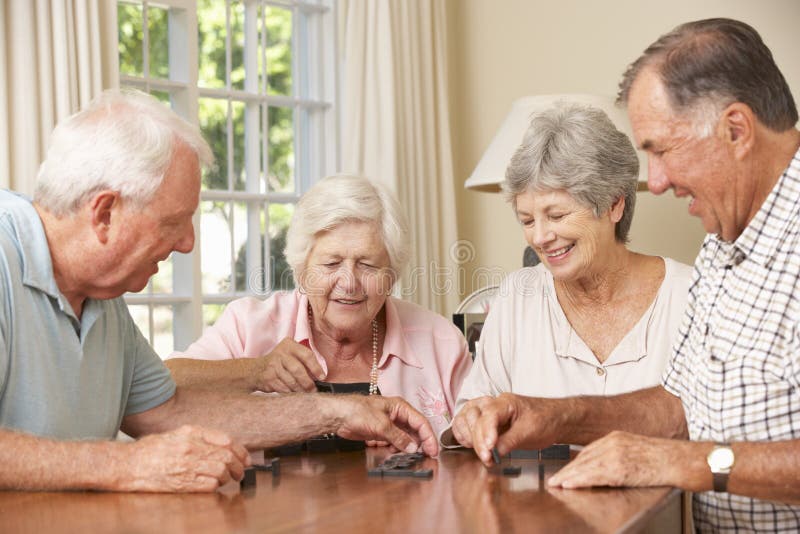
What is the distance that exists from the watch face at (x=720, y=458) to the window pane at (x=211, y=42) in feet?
11.5

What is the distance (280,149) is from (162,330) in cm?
112

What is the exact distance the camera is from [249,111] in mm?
4883

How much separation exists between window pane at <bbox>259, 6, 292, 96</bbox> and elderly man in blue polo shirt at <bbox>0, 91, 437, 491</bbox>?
2.94 meters

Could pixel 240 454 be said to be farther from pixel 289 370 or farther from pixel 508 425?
pixel 289 370

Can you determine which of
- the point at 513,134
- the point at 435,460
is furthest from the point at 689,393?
the point at 513,134

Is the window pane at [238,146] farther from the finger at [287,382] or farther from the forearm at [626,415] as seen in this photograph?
the forearm at [626,415]

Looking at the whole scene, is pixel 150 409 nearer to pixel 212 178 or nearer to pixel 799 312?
pixel 799 312

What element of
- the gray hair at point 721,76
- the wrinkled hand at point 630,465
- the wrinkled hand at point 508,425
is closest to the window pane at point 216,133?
the wrinkled hand at point 508,425

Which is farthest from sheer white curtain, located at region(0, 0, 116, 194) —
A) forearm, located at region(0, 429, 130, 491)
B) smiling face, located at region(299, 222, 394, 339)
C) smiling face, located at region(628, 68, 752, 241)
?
smiling face, located at region(628, 68, 752, 241)

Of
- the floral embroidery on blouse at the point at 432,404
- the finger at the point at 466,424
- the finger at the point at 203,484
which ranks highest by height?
the finger at the point at 203,484

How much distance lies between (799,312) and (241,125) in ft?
11.6

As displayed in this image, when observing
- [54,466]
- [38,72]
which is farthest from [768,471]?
[38,72]

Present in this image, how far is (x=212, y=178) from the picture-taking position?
476cm

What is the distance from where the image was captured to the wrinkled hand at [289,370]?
2.65 metres
